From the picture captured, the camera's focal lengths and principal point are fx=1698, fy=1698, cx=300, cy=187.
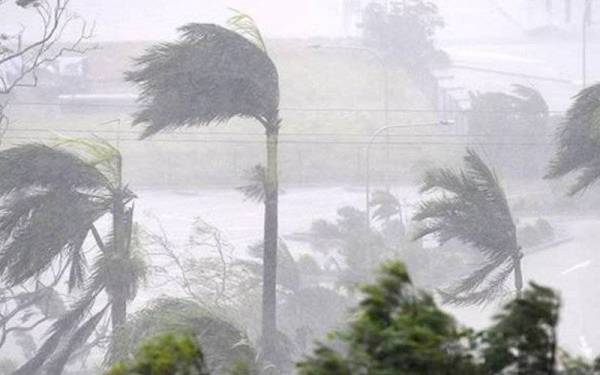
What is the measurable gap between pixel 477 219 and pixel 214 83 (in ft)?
8.88

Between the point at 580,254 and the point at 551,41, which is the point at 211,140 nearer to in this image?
the point at 580,254

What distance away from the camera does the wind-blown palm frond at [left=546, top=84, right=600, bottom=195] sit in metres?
15.0

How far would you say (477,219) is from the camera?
50.9 ft

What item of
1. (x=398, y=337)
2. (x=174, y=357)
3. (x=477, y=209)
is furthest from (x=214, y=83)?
(x=398, y=337)

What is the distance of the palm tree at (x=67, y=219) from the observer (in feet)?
50.3

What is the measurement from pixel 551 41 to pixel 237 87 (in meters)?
45.3

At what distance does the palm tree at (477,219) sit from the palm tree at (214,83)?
1.59 meters

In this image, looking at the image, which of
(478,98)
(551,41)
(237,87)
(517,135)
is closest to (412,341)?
(237,87)

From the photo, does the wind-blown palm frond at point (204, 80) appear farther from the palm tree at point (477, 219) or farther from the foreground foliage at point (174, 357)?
the foreground foliage at point (174, 357)

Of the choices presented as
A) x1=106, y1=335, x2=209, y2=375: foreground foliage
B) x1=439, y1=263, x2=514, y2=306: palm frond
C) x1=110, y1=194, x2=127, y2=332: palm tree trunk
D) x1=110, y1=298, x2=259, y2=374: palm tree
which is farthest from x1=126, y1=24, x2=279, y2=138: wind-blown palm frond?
x1=106, y1=335, x2=209, y2=375: foreground foliage

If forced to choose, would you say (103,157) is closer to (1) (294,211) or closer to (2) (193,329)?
(2) (193,329)

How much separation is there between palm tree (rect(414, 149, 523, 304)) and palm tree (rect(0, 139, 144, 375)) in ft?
9.24

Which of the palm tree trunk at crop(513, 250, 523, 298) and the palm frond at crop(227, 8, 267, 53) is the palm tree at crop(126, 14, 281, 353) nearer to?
the palm frond at crop(227, 8, 267, 53)

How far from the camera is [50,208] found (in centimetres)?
1540
